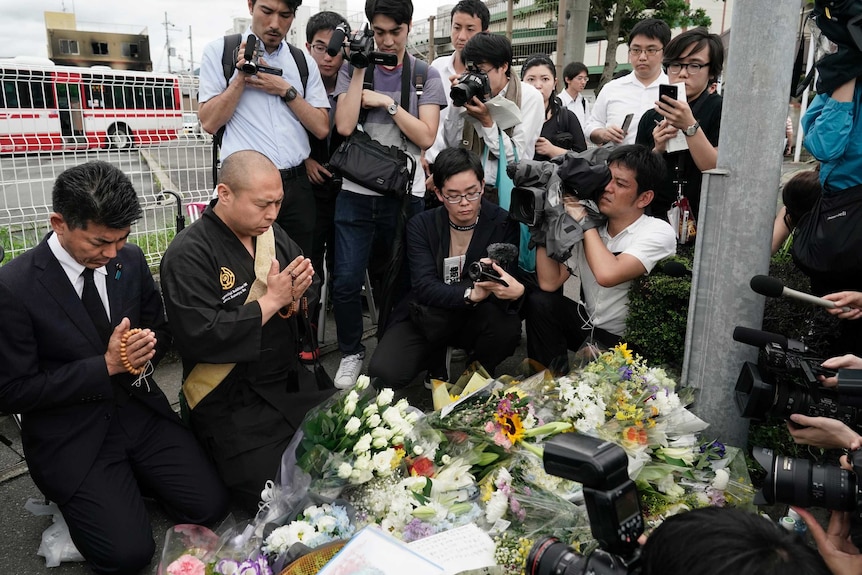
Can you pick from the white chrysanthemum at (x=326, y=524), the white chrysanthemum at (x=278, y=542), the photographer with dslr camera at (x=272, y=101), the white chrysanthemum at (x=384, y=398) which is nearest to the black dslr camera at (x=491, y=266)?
the white chrysanthemum at (x=384, y=398)

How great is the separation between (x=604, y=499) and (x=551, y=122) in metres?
4.67

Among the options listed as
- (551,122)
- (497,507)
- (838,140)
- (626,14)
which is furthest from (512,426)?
(626,14)

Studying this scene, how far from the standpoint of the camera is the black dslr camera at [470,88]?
13.2 ft

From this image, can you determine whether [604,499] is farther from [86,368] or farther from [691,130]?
[691,130]

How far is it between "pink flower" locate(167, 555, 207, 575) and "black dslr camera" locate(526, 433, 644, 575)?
1096mm

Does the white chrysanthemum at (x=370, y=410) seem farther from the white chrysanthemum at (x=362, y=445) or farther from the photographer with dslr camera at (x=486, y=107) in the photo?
the photographer with dslr camera at (x=486, y=107)

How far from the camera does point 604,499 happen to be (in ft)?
4.71

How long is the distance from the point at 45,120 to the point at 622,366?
183 inches

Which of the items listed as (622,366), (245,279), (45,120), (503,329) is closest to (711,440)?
(622,366)

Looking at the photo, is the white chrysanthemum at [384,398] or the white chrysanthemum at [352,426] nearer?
the white chrysanthemum at [352,426]

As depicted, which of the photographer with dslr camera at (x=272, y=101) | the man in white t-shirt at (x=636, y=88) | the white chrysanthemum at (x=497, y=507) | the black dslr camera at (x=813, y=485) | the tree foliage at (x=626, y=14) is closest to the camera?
the black dslr camera at (x=813, y=485)

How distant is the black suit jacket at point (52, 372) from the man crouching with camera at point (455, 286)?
151 centimetres

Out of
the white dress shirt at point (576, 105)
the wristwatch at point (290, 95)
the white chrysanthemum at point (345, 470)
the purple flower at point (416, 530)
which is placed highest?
the white dress shirt at point (576, 105)

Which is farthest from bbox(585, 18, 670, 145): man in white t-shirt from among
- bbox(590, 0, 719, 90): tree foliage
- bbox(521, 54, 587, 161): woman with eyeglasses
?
Answer: bbox(590, 0, 719, 90): tree foliage
